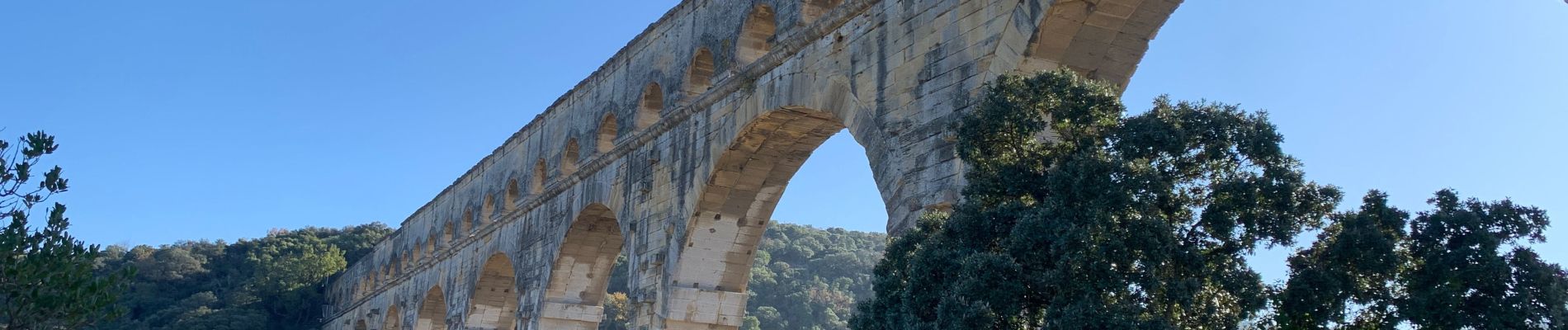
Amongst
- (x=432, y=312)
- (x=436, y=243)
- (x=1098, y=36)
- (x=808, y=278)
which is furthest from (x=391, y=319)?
(x=808, y=278)

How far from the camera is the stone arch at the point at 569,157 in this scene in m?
17.9

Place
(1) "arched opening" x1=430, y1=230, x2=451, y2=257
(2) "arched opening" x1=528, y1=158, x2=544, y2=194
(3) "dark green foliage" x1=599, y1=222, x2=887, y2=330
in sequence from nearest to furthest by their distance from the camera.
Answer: (2) "arched opening" x1=528, y1=158, x2=544, y2=194, (1) "arched opening" x1=430, y1=230, x2=451, y2=257, (3) "dark green foliage" x1=599, y1=222, x2=887, y2=330

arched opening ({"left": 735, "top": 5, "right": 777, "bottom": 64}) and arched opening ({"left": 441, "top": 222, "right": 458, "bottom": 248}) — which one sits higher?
arched opening ({"left": 441, "top": 222, "right": 458, "bottom": 248})

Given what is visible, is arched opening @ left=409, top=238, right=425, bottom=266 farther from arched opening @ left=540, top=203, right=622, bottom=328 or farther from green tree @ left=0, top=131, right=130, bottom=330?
green tree @ left=0, top=131, right=130, bottom=330

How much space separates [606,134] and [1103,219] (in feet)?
36.4

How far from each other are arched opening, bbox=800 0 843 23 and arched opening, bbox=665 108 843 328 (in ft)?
3.89

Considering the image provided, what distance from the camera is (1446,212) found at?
679 cm

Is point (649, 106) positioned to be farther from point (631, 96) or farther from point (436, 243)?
point (436, 243)

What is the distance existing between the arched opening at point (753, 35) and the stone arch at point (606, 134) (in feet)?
13.2

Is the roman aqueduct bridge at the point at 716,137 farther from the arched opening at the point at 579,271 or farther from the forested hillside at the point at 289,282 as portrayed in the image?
the forested hillside at the point at 289,282

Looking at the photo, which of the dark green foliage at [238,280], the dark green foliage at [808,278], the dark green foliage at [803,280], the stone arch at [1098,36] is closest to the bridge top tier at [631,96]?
the stone arch at [1098,36]

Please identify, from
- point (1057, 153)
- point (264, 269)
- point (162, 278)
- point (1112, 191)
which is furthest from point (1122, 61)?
point (162, 278)

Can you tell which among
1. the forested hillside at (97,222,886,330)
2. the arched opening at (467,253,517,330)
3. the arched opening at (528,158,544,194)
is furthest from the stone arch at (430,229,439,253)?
the forested hillside at (97,222,886,330)

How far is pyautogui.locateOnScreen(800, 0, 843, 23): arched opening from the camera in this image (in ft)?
39.1
